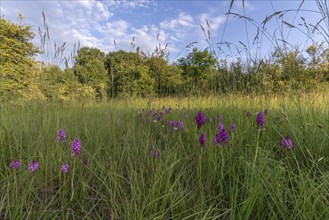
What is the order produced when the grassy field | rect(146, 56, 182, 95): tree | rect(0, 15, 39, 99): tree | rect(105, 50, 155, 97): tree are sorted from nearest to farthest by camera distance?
the grassy field < rect(105, 50, 155, 97): tree < rect(146, 56, 182, 95): tree < rect(0, 15, 39, 99): tree

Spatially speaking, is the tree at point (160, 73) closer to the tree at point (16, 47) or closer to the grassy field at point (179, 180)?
the grassy field at point (179, 180)

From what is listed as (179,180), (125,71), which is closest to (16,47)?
(125,71)

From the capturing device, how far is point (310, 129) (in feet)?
5.67

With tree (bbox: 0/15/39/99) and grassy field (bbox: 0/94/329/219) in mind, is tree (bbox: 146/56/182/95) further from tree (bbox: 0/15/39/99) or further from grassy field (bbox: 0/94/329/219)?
tree (bbox: 0/15/39/99)

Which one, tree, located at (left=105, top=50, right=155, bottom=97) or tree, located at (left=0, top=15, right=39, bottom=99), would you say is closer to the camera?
tree, located at (left=105, top=50, right=155, bottom=97)

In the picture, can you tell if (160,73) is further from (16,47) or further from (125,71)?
(16,47)

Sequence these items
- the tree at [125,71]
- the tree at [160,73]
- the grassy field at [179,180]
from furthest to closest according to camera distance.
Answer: the tree at [160,73], the tree at [125,71], the grassy field at [179,180]

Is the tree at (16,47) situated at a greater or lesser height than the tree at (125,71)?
greater

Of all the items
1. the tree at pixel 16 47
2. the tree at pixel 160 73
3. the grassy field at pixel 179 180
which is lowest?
the grassy field at pixel 179 180

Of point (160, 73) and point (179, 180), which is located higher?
point (160, 73)

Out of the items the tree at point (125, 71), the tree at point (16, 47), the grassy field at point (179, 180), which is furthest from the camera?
the tree at point (16, 47)

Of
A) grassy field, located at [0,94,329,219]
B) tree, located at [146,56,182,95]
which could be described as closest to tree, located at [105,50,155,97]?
tree, located at [146,56,182,95]

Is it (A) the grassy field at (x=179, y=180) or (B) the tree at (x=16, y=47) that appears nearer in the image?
(A) the grassy field at (x=179, y=180)

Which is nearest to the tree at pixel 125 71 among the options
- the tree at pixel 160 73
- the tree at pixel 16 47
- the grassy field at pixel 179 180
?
the tree at pixel 160 73
